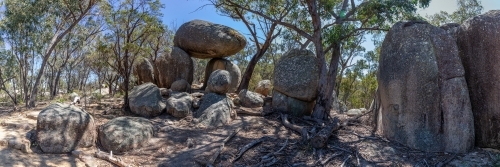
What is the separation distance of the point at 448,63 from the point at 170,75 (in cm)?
996

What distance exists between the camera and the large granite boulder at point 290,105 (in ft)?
35.4

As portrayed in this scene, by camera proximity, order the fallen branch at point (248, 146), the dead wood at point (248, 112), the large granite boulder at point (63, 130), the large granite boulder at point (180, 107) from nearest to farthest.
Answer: the large granite boulder at point (63, 130), the fallen branch at point (248, 146), the large granite boulder at point (180, 107), the dead wood at point (248, 112)

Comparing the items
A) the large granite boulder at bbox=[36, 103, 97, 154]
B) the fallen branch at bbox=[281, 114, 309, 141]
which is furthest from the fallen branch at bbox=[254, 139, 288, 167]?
the large granite boulder at bbox=[36, 103, 97, 154]

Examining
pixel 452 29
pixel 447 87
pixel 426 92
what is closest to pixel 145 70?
pixel 426 92

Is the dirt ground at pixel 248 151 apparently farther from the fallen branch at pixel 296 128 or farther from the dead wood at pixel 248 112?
the dead wood at pixel 248 112

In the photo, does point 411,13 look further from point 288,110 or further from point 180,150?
point 180,150

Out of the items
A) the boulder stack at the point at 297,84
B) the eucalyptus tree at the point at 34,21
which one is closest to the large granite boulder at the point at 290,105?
the boulder stack at the point at 297,84

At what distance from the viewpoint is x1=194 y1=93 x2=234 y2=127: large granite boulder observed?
983 centimetres

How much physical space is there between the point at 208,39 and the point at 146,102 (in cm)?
449

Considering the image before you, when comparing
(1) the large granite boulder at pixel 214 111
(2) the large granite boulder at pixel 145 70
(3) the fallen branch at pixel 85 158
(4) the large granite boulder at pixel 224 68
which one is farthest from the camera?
(2) the large granite boulder at pixel 145 70

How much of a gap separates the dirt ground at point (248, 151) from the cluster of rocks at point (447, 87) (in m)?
0.36

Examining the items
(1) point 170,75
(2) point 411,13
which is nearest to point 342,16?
(2) point 411,13

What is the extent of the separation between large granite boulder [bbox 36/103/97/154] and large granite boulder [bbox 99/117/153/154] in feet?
1.00

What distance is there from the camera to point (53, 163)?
23.2 ft
